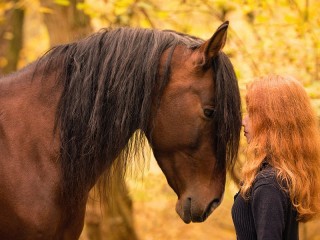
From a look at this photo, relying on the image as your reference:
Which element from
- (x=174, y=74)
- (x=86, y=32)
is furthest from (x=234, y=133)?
(x=86, y=32)

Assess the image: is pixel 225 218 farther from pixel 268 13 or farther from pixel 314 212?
pixel 314 212

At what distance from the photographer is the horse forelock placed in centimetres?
316

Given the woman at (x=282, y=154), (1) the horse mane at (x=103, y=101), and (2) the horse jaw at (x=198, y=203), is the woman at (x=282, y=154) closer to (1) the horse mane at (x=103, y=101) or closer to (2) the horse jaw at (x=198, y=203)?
(2) the horse jaw at (x=198, y=203)

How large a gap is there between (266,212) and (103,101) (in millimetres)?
1088

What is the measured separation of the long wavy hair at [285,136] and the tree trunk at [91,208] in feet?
10.8

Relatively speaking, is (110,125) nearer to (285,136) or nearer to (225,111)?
(225,111)

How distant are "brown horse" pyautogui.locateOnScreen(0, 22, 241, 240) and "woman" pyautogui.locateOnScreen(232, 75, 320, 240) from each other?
0.43 metres

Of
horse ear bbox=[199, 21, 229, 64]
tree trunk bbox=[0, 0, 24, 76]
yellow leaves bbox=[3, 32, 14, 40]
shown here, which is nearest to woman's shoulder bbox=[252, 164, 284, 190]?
horse ear bbox=[199, 21, 229, 64]

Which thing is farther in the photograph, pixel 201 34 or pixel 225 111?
pixel 201 34

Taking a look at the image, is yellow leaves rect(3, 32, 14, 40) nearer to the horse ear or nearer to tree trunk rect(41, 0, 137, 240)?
tree trunk rect(41, 0, 137, 240)

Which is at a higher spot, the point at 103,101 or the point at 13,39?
the point at 103,101

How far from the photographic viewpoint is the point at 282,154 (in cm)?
270

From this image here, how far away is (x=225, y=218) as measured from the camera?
7.09 metres

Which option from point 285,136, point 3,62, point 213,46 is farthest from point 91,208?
point 3,62
